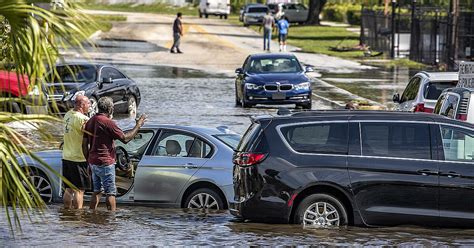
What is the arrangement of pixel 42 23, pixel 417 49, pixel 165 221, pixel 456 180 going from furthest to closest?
pixel 417 49
pixel 165 221
pixel 456 180
pixel 42 23

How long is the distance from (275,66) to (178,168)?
17.6 meters

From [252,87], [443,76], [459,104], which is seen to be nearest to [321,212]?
[459,104]

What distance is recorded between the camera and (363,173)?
12.7m

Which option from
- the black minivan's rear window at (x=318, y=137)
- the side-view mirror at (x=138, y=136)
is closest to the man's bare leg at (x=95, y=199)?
the side-view mirror at (x=138, y=136)

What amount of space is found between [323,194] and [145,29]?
63.3m

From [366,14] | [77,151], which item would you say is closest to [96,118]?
[77,151]

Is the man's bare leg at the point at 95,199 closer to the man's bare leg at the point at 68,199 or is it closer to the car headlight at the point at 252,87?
the man's bare leg at the point at 68,199

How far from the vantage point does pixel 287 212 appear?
1271 cm

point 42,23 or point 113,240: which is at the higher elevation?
point 42,23

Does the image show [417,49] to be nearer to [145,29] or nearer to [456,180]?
[145,29]

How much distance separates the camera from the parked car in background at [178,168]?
14.7 metres

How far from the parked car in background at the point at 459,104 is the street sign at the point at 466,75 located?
6.63 ft

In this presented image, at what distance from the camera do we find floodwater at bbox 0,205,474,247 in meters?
12.0

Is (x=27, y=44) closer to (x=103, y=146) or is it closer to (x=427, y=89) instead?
(x=103, y=146)
